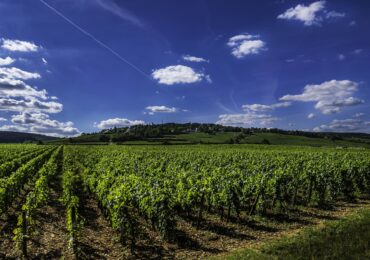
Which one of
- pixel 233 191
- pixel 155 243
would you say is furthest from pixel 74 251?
pixel 233 191

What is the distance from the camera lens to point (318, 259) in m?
8.59

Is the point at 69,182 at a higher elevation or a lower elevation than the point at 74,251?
higher

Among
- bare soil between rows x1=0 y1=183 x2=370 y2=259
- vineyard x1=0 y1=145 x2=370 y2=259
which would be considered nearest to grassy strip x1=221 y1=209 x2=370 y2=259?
bare soil between rows x1=0 y1=183 x2=370 y2=259

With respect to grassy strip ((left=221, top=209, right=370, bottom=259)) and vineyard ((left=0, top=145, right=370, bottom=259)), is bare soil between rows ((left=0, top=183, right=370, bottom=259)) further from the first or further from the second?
grassy strip ((left=221, top=209, right=370, bottom=259))

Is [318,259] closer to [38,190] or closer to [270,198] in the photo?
[270,198]

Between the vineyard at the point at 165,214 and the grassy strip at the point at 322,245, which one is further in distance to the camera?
the vineyard at the point at 165,214

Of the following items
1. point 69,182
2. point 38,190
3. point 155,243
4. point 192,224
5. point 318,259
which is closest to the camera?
point 318,259

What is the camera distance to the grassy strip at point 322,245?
29.4 feet

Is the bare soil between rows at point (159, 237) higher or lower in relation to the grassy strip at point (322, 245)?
lower

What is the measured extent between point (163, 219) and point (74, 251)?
312 centimetres

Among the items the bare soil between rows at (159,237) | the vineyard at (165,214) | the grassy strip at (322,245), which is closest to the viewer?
the grassy strip at (322,245)

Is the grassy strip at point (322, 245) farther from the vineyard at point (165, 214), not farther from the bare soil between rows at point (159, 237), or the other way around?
the vineyard at point (165, 214)

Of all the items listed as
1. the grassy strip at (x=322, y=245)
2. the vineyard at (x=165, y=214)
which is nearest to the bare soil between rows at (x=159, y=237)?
the vineyard at (x=165, y=214)

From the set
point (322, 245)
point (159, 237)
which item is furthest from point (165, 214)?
point (322, 245)
